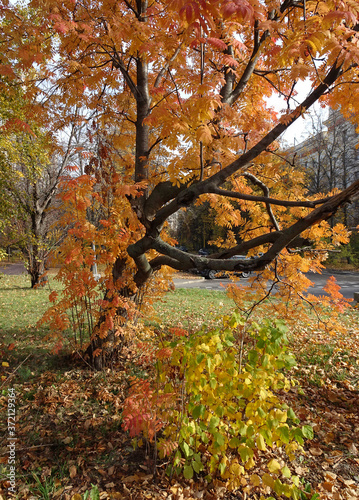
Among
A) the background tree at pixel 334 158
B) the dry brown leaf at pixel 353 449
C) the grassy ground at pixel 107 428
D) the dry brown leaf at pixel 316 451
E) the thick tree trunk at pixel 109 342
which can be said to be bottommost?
the dry brown leaf at pixel 353 449

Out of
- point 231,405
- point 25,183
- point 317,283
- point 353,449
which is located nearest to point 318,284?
point 317,283

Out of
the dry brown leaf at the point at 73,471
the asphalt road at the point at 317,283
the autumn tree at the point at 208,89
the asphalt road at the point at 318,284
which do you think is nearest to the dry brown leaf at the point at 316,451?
the autumn tree at the point at 208,89

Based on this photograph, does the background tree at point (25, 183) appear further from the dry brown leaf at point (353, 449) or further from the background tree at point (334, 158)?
the background tree at point (334, 158)

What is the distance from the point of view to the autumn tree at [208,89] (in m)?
2.28

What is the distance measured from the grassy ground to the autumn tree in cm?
99

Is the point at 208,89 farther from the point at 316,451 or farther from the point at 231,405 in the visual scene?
the point at 316,451

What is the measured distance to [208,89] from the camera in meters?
2.31

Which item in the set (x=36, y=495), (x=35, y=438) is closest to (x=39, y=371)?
(x=35, y=438)

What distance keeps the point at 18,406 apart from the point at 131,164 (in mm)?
3811

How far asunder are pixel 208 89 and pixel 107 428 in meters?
3.52

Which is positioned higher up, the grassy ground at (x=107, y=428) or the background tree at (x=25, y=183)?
the background tree at (x=25, y=183)

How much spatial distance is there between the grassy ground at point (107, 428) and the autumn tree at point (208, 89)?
989mm

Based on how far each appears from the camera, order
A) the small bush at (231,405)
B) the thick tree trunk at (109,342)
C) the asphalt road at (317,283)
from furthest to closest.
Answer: the asphalt road at (317,283)
the thick tree trunk at (109,342)
the small bush at (231,405)

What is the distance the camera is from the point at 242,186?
166 inches
